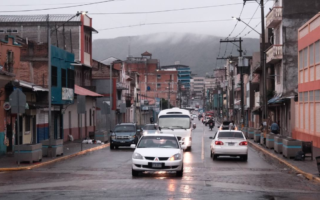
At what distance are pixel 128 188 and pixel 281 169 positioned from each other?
9807 millimetres

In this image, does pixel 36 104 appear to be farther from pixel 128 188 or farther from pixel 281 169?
pixel 128 188

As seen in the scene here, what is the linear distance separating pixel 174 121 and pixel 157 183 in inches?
805

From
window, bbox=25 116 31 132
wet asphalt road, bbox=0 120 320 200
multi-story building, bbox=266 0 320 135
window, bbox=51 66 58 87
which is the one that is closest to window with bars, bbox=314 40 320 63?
multi-story building, bbox=266 0 320 135

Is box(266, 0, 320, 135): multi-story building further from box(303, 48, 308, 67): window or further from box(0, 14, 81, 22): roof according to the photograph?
box(0, 14, 81, 22): roof

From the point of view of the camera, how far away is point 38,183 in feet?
61.7

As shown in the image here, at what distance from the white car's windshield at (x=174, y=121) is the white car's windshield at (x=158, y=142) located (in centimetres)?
1571

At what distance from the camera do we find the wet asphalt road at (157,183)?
15.4m

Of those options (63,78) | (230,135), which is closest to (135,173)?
(230,135)

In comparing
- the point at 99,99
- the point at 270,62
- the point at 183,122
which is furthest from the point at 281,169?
the point at 99,99

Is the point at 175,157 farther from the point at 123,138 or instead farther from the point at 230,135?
the point at 123,138

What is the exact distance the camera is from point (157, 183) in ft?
60.0

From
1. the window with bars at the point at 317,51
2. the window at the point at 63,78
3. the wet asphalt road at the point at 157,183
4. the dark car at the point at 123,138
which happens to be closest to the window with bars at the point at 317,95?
the window with bars at the point at 317,51

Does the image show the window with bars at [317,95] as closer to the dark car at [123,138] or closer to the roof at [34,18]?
the dark car at [123,138]

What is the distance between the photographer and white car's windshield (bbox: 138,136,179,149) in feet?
71.7
